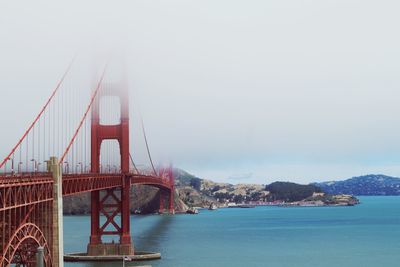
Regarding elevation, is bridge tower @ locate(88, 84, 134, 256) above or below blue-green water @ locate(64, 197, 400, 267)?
above

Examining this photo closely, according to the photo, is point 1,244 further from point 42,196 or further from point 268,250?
point 268,250

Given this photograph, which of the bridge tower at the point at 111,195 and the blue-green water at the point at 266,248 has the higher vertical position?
the bridge tower at the point at 111,195

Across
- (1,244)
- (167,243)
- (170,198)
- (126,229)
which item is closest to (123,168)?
(126,229)

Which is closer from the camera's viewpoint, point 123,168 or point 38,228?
point 38,228

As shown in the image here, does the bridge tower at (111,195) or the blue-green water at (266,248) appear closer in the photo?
the bridge tower at (111,195)

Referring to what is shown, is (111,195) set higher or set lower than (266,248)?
higher

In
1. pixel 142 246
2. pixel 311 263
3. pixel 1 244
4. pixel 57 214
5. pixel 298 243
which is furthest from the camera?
pixel 298 243

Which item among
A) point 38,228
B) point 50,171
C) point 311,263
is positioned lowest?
point 311,263

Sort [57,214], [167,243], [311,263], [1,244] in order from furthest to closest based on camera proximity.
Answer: [167,243] < [311,263] < [57,214] < [1,244]
